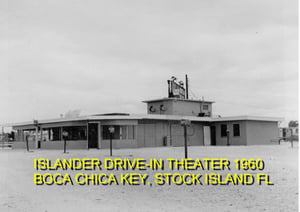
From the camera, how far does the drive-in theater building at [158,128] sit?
26719 millimetres

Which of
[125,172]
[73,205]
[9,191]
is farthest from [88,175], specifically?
[73,205]

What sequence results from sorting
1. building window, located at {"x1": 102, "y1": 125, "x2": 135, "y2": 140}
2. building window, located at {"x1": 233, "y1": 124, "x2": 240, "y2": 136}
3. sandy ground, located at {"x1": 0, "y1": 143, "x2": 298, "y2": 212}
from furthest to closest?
1. building window, located at {"x1": 233, "y1": 124, "x2": 240, "y2": 136}
2. building window, located at {"x1": 102, "y1": 125, "x2": 135, "y2": 140}
3. sandy ground, located at {"x1": 0, "y1": 143, "x2": 298, "y2": 212}

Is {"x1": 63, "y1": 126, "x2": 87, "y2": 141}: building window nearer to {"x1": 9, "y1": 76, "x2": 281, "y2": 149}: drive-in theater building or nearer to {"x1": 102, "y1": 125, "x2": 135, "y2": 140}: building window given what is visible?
{"x1": 9, "y1": 76, "x2": 281, "y2": 149}: drive-in theater building

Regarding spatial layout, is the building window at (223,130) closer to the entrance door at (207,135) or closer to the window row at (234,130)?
the window row at (234,130)

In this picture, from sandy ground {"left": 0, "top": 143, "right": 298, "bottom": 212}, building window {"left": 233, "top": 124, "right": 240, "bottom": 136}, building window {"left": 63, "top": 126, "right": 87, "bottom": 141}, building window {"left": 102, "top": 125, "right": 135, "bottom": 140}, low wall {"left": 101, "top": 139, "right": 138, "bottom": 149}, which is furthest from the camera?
building window {"left": 233, "top": 124, "right": 240, "bottom": 136}

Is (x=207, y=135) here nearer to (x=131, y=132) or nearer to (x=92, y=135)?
(x=131, y=132)

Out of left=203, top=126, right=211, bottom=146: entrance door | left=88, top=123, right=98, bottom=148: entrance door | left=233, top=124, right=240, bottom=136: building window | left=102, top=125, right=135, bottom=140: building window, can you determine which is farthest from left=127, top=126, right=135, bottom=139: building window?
left=233, top=124, right=240, bottom=136: building window

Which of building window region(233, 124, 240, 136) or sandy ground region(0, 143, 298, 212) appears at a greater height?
building window region(233, 124, 240, 136)

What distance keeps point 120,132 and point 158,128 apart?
3.03m

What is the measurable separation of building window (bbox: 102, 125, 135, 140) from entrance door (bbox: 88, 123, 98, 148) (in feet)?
1.65

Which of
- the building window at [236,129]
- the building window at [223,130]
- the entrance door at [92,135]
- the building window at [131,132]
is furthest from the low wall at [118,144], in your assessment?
the building window at [236,129]

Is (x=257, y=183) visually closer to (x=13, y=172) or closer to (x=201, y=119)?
(x=13, y=172)

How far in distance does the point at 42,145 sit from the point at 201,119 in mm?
A: 11733

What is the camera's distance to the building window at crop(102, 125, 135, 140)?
26.8m
